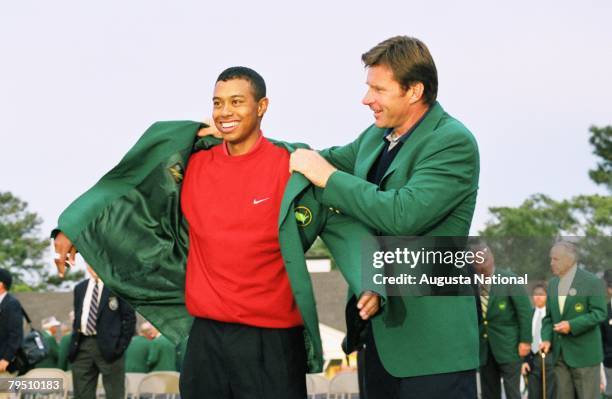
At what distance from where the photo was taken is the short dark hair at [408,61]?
16.3ft

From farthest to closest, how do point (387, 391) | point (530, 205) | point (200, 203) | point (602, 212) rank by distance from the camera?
point (530, 205) < point (602, 212) < point (200, 203) < point (387, 391)

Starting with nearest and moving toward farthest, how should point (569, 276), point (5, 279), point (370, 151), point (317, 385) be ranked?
1. point (370, 151)
2. point (569, 276)
3. point (5, 279)
4. point (317, 385)

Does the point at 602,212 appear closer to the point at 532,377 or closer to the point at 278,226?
the point at 532,377

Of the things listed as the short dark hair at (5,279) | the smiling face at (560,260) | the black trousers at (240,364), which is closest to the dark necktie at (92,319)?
the short dark hair at (5,279)

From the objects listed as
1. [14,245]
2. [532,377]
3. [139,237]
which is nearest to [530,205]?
[14,245]

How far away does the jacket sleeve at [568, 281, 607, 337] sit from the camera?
12.2 m

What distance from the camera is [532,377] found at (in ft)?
50.6

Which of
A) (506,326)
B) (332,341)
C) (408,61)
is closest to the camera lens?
(408,61)

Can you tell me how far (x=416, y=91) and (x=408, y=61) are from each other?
15cm

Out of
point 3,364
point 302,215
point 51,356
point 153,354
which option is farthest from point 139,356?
point 302,215

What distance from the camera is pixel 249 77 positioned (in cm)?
536

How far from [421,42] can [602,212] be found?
210 feet

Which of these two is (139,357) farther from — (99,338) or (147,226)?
(147,226)

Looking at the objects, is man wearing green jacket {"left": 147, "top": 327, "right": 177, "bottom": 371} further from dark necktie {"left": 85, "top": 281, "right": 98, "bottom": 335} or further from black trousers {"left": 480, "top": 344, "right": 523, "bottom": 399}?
black trousers {"left": 480, "top": 344, "right": 523, "bottom": 399}
